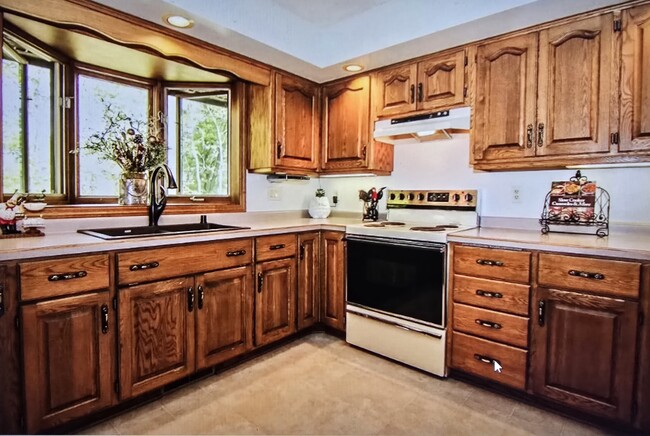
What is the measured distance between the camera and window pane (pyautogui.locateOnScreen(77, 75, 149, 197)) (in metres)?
2.40

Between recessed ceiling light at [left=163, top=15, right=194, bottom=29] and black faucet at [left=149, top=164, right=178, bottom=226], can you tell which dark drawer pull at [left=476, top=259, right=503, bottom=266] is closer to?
black faucet at [left=149, top=164, right=178, bottom=226]

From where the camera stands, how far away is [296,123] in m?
3.04

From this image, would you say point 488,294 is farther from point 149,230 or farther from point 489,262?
point 149,230

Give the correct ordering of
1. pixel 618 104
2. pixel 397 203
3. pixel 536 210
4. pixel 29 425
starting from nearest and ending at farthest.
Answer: pixel 29 425, pixel 618 104, pixel 536 210, pixel 397 203

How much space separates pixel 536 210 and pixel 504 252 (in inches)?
25.5

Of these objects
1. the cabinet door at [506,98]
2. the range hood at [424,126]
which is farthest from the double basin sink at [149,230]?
the cabinet door at [506,98]

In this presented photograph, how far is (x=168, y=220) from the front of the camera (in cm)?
250

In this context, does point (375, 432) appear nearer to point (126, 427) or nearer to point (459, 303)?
point (459, 303)

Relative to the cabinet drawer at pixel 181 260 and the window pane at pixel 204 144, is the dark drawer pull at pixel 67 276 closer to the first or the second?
the cabinet drawer at pixel 181 260

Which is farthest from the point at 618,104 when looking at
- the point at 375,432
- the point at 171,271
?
the point at 171,271

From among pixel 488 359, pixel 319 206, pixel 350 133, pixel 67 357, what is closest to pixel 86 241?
pixel 67 357

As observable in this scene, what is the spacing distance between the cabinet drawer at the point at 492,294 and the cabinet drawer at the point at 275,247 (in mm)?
1157

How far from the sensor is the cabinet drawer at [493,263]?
1.91 m

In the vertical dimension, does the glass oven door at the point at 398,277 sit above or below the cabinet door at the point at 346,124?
below
